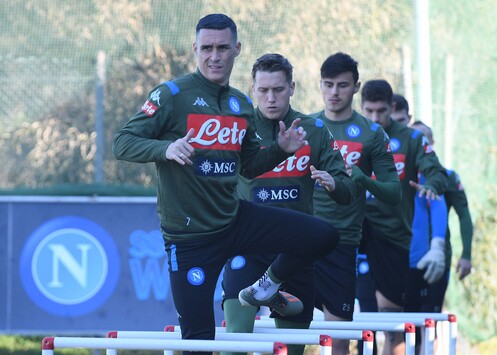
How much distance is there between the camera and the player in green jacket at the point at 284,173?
24.1 ft

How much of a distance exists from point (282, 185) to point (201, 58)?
1331 mm

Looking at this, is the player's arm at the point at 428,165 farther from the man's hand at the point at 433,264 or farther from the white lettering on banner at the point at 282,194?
the white lettering on banner at the point at 282,194

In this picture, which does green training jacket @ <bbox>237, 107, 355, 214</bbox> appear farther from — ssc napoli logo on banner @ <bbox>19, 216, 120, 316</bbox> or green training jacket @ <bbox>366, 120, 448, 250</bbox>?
ssc napoli logo on banner @ <bbox>19, 216, 120, 316</bbox>

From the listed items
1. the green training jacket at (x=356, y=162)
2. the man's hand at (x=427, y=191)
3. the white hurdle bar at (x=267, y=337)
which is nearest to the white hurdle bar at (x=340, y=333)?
the white hurdle bar at (x=267, y=337)

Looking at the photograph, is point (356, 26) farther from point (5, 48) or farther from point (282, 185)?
point (282, 185)

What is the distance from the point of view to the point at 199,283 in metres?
6.20

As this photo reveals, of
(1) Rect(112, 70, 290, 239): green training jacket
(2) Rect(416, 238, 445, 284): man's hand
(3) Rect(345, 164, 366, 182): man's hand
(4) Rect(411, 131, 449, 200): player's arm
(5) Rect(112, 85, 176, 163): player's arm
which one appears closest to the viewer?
(5) Rect(112, 85, 176, 163): player's arm

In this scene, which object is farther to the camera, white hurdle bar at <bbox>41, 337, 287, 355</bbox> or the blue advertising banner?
the blue advertising banner

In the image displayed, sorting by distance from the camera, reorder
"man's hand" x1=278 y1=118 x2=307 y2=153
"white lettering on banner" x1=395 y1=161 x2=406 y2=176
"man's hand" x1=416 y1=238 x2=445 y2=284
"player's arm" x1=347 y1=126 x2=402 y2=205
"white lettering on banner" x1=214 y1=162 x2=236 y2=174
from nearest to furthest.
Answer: "white lettering on banner" x1=214 y1=162 x2=236 y2=174 < "man's hand" x1=278 y1=118 x2=307 y2=153 < "player's arm" x1=347 y1=126 x2=402 y2=205 < "white lettering on banner" x1=395 y1=161 x2=406 y2=176 < "man's hand" x1=416 y1=238 x2=445 y2=284

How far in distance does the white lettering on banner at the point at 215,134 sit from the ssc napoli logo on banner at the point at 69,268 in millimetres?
5887

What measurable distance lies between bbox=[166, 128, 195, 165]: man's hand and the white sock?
1.24m

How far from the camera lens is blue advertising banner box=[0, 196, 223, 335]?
1204cm

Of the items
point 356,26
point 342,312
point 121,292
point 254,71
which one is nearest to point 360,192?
point 342,312

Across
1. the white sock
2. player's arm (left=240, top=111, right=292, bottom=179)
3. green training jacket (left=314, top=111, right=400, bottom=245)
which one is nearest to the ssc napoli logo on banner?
green training jacket (left=314, top=111, right=400, bottom=245)
